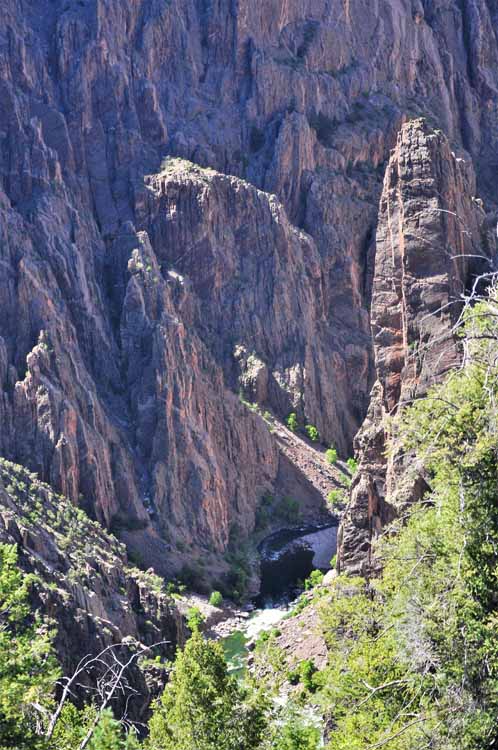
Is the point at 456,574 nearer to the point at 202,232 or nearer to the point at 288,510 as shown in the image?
the point at 288,510

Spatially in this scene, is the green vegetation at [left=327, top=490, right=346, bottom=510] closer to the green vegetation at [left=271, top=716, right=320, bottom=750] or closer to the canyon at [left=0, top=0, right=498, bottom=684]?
the canyon at [left=0, top=0, right=498, bottom=684]

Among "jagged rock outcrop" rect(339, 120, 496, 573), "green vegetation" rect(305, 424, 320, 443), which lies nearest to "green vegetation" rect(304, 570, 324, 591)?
"jagged rock outcrop" rect(339, 120, 496, 573)

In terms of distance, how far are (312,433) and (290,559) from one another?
2877cm

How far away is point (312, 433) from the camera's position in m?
126

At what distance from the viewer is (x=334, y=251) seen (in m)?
139

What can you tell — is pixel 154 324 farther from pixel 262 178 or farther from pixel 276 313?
pixel 262 178

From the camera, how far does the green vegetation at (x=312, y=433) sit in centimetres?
12575

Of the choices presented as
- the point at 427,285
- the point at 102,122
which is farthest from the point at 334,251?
the point at 427,285

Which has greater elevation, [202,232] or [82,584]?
[202,232]

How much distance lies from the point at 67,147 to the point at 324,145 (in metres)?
42.2

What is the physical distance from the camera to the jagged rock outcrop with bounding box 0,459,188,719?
5878 centimetres

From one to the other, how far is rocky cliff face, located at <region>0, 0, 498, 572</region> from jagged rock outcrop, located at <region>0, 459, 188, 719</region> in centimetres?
767

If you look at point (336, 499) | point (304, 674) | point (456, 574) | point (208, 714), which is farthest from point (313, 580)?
point (456, 574)

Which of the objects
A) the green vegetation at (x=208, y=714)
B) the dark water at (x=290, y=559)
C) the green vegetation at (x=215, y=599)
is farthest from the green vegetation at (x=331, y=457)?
the green vegetation at (x=208, y=714)
